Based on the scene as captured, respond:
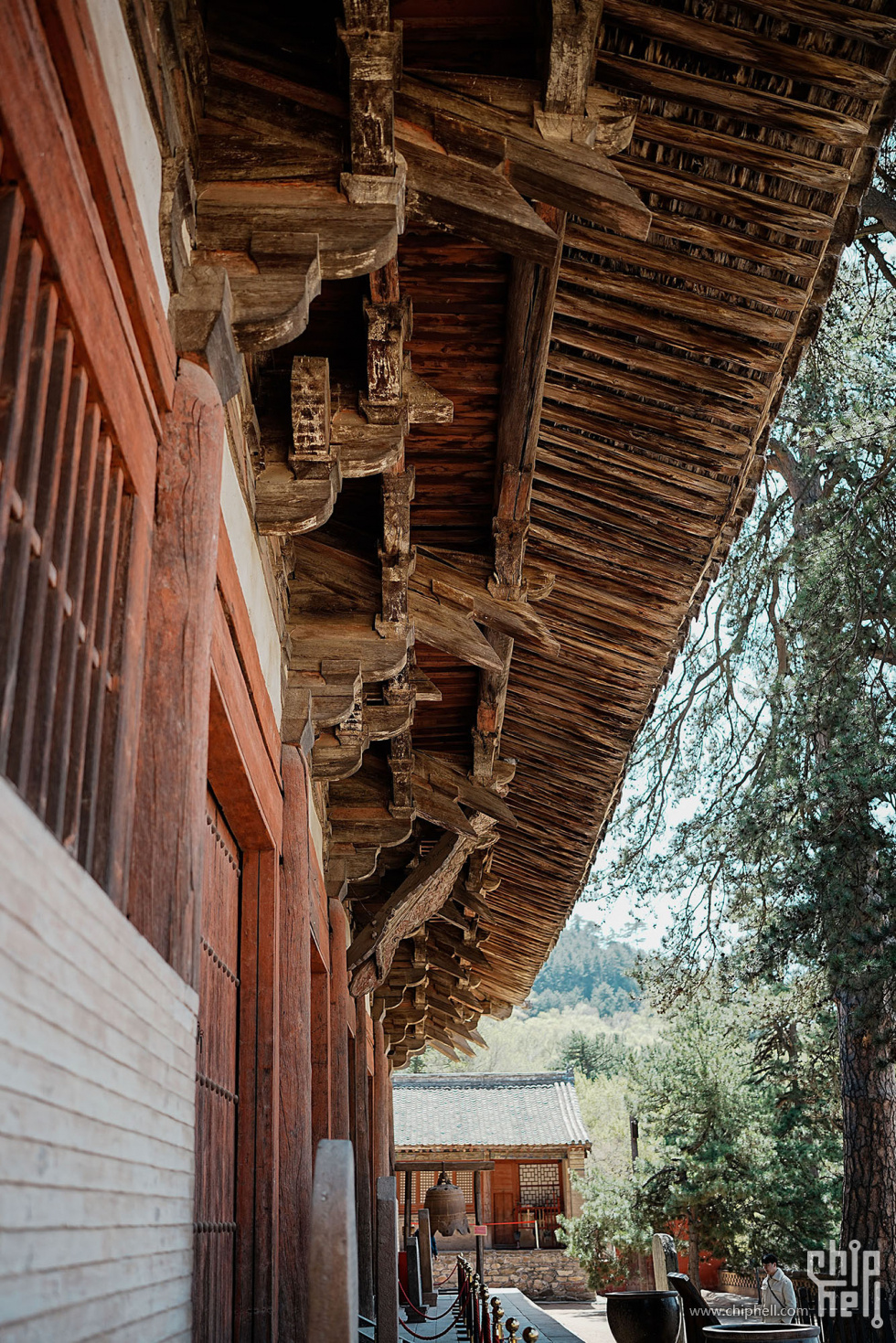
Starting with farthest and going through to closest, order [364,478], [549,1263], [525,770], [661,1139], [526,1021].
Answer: [526,1021] → [549,1263] → [661,1139] → [525,770] → [364,478]

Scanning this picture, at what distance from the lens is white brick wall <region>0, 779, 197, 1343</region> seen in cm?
117

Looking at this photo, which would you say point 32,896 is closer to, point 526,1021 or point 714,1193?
point 714,1193

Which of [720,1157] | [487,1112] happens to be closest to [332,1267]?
[720,1157]

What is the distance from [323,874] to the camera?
676 cm

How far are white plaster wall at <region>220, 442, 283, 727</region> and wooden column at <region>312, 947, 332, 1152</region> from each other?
202 centimetres

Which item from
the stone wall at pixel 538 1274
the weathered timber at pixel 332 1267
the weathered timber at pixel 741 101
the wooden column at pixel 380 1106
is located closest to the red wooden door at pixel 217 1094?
the weathered timber at pixel 332 1267

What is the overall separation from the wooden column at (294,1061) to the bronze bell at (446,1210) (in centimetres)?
1493

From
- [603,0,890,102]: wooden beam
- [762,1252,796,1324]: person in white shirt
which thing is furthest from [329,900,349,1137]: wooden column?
[762,1252,796,1324]: person in white shirt

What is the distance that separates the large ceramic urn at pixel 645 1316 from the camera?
9062 mm

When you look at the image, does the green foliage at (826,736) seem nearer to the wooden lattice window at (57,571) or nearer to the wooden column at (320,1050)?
the wooden column at (320,1050)

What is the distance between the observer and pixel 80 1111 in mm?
1376

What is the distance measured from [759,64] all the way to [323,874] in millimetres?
4971

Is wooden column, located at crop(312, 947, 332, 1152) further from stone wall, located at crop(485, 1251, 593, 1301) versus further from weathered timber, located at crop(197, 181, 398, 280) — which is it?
stone wall, located at crop(485, 1251, 593, 1301)

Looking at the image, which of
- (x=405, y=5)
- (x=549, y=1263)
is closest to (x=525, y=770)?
(x=405, y=5)
